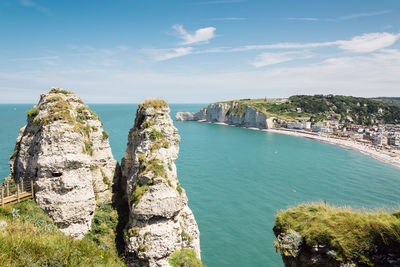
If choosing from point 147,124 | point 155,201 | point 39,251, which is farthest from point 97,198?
point 39,251

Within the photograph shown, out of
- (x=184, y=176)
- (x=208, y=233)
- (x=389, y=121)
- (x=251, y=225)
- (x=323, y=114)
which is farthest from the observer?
(x=323, y=114)

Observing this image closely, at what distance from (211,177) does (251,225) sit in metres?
22.6

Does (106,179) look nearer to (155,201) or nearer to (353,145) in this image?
(155,201)

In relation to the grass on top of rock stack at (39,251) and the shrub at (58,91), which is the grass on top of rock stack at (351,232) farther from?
the shrub at (58,91)

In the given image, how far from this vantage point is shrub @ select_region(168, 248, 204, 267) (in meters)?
15.2

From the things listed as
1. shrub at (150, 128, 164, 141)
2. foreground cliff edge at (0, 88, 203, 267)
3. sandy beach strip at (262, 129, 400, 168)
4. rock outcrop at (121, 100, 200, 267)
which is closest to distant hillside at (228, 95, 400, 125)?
sandy beach strip at (262, 129, 400, 168)

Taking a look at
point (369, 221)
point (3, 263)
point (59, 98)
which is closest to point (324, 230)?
point (369, 221)

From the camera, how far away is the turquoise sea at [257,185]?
101ft

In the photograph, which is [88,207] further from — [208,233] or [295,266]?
[208,233]

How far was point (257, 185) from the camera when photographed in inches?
2085

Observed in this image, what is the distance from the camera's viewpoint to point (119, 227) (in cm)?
1820

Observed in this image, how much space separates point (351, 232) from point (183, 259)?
34.1 ft

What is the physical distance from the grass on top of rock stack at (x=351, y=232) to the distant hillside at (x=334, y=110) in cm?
15417

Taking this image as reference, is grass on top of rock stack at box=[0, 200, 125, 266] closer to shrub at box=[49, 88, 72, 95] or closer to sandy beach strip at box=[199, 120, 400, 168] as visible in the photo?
shrub at box=[49, 88, 72, 95]
